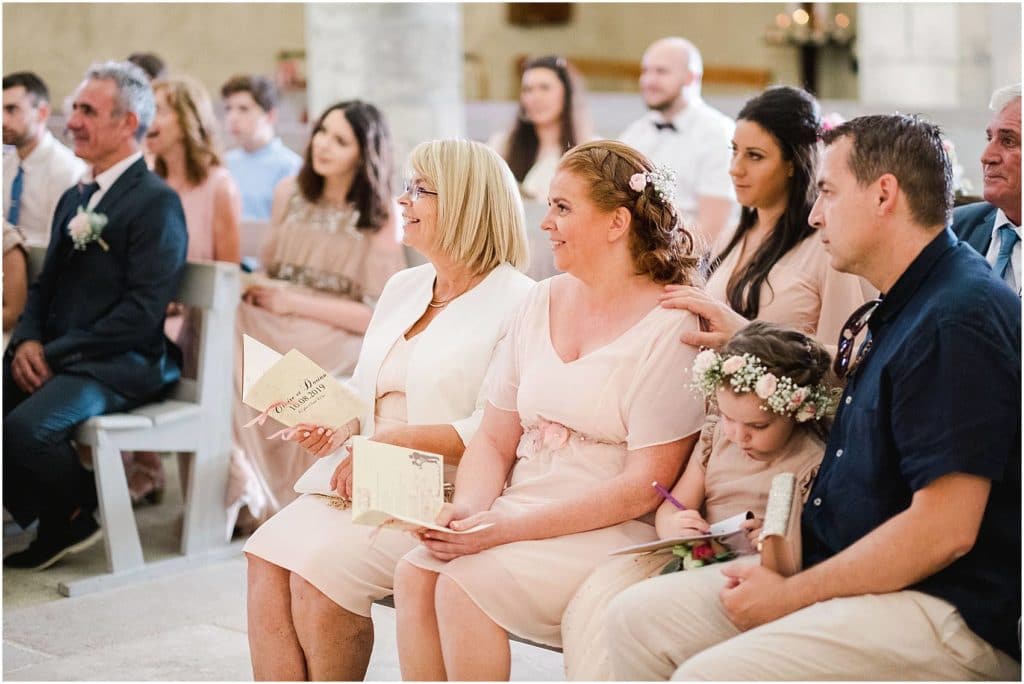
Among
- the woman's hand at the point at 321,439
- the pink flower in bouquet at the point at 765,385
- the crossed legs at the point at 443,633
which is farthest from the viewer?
the woman's hand at the point at 321,439

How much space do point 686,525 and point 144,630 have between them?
7.09 feet

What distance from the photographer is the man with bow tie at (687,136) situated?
615 centimetres

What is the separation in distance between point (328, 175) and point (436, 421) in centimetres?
240

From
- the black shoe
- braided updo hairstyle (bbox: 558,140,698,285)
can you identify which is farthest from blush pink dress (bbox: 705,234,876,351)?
the black shoe

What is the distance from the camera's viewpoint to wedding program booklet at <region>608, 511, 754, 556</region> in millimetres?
2588

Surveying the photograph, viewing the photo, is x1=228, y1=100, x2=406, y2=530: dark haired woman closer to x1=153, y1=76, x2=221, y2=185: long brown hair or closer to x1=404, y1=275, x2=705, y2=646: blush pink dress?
x1=153, y1=76, x2=221, y2=185: long brown hair

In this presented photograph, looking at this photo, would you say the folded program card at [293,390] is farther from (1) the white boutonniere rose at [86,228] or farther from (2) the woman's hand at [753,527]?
(1) the white boutonniere rose at [86,228]

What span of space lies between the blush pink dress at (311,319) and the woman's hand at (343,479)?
2.12 m

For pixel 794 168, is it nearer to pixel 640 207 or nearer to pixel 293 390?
pixel 640 207

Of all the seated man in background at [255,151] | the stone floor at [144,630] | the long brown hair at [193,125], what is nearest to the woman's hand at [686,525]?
the stone floor at [144,630]

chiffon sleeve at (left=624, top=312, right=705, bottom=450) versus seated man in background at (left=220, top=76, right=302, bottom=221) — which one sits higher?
seated man in background at (left=220, top=76, right=302, bottom=221)

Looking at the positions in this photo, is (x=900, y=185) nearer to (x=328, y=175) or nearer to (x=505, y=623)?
(x=505, y=623)

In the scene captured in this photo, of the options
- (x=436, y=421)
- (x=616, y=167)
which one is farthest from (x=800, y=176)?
(x=436, y=421)

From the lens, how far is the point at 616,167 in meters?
2.97
